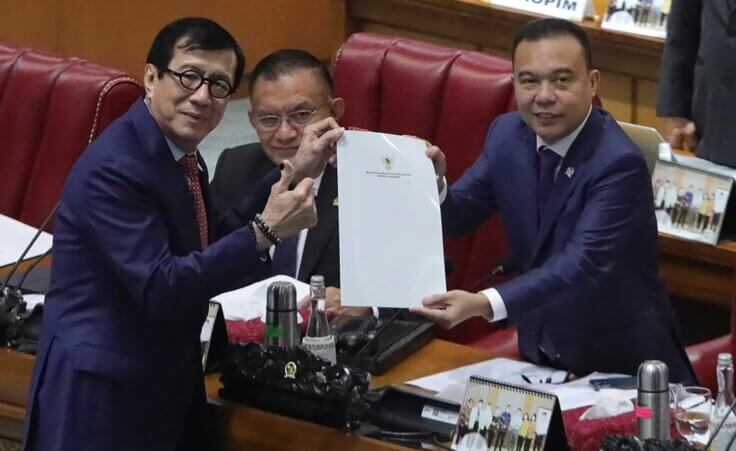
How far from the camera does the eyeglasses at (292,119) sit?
371 centimetres

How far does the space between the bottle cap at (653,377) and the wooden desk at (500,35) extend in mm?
3235

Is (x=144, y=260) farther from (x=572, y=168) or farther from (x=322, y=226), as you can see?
(x=322, y=226)

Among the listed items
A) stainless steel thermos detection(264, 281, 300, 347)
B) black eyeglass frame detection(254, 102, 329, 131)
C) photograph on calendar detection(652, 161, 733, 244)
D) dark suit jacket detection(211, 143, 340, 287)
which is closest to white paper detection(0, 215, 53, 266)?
dark suit jacket detection(211, 143, 340, 287)

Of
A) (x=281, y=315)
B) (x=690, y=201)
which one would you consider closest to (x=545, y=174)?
(x=281, y=315)

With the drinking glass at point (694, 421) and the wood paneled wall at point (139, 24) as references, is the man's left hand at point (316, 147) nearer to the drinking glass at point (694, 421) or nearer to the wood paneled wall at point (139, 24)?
the drinking glass at point (694, 421)

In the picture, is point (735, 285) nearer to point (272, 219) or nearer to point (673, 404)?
point (673, 404)

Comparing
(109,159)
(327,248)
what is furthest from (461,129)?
(109,159)

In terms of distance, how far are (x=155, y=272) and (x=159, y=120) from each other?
308 mm

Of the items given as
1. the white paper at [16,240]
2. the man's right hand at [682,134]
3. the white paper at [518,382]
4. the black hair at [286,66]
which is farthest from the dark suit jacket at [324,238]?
the man's right hand at [682,134]

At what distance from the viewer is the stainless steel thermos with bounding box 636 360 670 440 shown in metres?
2.70

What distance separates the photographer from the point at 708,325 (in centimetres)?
454

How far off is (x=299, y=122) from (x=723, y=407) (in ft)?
4.30

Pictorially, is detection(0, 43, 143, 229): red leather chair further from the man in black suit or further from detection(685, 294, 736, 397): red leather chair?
detection(685, 294, 736, 397): red leather chair

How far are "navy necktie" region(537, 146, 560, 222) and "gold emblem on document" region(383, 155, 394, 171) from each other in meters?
0.39
